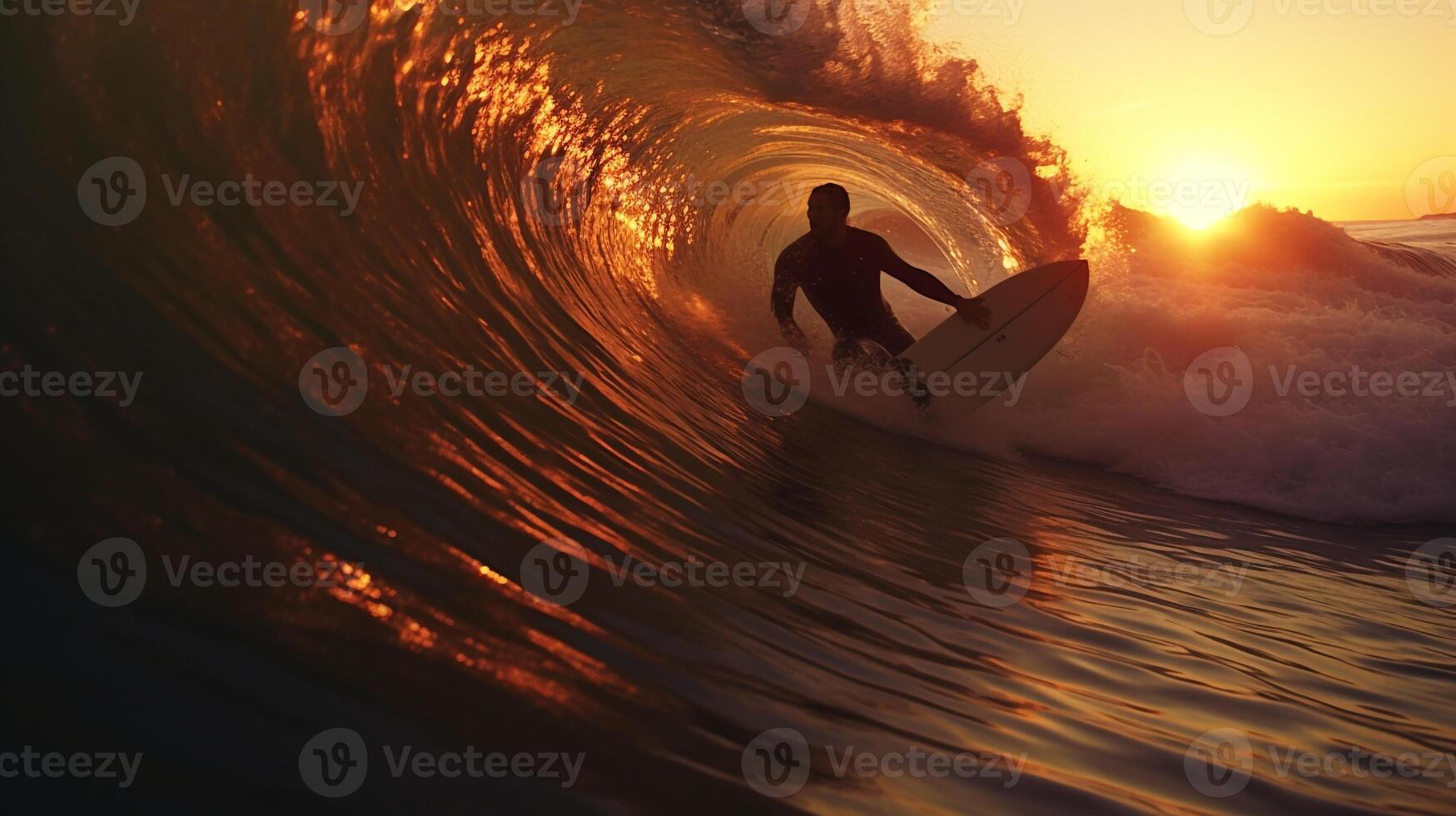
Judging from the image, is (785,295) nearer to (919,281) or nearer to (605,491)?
(919,281)

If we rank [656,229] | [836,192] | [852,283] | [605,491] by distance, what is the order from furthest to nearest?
[656,229] < [852,283] < [836,192] < [605,491]

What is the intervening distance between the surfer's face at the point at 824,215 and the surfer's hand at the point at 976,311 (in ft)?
3.04

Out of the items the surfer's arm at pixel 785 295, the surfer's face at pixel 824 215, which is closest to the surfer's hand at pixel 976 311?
the surfer's face at pixel 824 215

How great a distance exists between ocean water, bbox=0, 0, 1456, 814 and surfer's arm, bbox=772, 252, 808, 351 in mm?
608

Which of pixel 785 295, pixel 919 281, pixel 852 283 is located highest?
pixel 919 281

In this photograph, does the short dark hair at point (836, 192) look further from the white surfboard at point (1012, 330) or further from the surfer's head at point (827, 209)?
the white surfboard at point (1012, 330)

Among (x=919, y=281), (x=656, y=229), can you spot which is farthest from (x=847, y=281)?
(x=656, y=229)

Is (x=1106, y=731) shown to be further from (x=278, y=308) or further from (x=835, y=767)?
(x=278, y=308)

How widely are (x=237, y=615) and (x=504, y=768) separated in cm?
57

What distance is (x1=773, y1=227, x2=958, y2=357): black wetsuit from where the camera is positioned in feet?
21.5

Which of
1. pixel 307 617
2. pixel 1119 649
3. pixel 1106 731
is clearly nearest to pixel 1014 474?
pixel 1119 649

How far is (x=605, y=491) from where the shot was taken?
11.1 ft

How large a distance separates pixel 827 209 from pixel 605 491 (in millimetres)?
3468

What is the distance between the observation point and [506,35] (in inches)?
274
